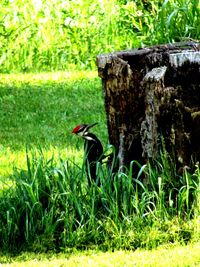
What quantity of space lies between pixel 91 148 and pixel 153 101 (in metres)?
0.69

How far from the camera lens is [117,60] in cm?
623

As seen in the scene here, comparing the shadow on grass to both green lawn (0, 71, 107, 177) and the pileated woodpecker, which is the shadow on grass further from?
the pileated woodpecker

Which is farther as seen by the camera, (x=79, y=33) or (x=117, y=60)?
(x=79, y=33)

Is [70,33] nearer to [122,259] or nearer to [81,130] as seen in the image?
[81,130]

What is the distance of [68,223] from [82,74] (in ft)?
19.9

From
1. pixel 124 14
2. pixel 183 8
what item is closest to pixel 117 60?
pixel 183 8

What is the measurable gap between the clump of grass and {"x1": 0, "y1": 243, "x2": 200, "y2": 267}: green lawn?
0.34 ft

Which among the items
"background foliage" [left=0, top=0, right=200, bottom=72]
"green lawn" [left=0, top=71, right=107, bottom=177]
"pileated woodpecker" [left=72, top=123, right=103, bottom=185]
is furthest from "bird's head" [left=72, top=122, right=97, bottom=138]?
"background foliage" [left=0, top=0, right=200, bottom=72]

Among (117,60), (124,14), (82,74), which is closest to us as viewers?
(117,60)

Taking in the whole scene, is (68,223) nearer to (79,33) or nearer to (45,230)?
(45,230)

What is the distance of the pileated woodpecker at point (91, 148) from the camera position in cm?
642

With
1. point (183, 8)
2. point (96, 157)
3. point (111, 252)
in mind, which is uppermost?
point (183, 8)

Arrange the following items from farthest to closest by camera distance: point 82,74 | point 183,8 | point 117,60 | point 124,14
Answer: point 124,14
point 82,74
point 183,8
point 117,60

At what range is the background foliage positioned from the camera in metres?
12.2
